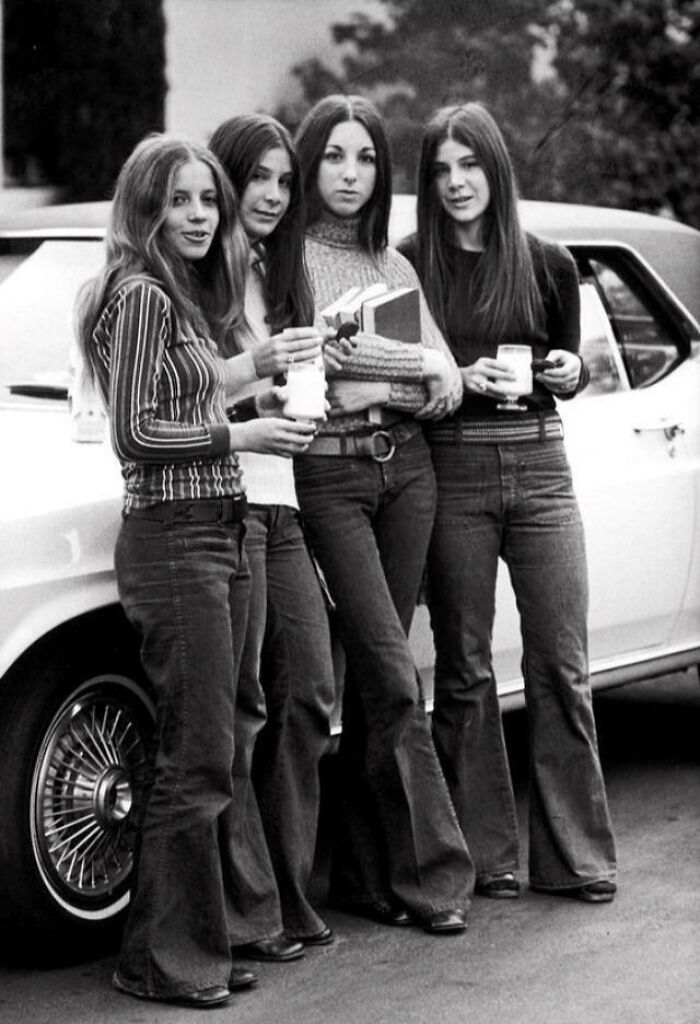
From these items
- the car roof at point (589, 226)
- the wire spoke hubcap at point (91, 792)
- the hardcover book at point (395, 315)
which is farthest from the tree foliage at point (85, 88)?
the wire spoke hubcap at point (91, 792)

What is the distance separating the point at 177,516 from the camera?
4254 millimetres

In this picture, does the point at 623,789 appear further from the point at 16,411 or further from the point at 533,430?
the point at 16,411

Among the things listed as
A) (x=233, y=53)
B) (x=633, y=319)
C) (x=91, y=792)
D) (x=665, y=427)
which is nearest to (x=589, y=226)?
(x=633, y=319)

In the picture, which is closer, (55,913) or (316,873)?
(55,913)

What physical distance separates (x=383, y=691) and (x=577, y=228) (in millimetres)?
2227

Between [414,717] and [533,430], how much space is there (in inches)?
31.3

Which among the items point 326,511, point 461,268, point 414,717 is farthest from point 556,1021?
point 461,268

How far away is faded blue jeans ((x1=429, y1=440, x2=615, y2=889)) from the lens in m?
5.10

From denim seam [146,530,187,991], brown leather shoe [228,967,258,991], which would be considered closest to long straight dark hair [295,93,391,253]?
denim seam [146,530,187,991]

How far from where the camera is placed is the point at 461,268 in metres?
5.11

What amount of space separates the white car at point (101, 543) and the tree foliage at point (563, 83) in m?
2.77

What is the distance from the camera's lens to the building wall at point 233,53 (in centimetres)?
1013

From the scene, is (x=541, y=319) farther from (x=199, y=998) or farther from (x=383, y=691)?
(x=199, y=998)

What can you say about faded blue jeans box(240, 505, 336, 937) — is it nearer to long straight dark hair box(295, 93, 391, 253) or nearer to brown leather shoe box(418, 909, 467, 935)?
brown leather shoe box(418, 909, 467, 935)
